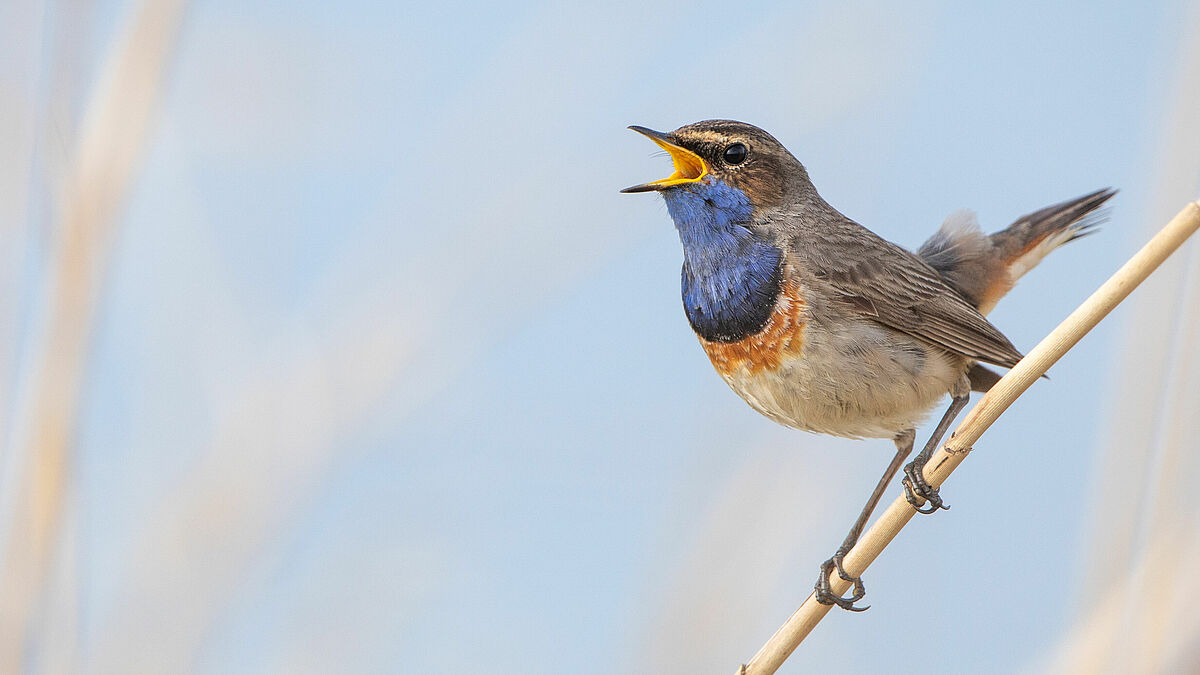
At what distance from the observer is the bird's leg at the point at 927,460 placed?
238 cm

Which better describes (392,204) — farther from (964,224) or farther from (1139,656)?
(1139,656)

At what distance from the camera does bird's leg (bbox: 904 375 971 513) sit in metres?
2.38

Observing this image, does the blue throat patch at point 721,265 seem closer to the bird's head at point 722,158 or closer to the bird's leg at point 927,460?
the bird's head at point 722,158

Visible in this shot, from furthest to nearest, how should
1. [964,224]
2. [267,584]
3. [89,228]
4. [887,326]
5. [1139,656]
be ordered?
[964,224] → [887,326] → [267,584] → [89,228] → [1139,656]

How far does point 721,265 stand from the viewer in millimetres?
2781

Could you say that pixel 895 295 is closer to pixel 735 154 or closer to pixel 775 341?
pixel 775 341

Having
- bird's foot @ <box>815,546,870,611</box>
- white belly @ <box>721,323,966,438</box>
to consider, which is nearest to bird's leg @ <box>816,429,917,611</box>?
bird's foot @ <box>815,546,870,611</box>

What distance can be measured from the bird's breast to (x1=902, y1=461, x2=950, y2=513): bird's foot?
1.26ft

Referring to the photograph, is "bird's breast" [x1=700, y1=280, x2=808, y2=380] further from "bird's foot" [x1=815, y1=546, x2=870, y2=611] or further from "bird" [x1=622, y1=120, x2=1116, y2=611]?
"bird's foot" [x1=815, y1=546, x2=870, y2=611]

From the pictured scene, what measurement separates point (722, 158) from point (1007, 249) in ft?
3.57

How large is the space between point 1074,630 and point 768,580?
767 millimetres

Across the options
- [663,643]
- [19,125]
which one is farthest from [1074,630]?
[19,125]

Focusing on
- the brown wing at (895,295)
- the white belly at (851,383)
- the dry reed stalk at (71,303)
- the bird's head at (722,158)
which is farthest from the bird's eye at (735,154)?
the dry reed stalk at (71,303)

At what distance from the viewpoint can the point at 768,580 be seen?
3.04m
